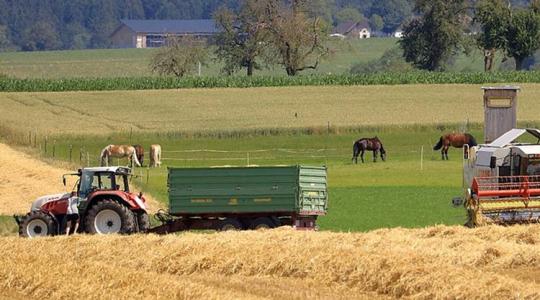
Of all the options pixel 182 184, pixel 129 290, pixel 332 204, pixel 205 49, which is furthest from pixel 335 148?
pixel 205 49

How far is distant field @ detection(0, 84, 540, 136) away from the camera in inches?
2972

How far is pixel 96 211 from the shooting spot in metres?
31.0

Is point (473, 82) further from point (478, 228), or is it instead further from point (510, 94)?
point (478, 228)

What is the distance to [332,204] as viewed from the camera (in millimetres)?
40000

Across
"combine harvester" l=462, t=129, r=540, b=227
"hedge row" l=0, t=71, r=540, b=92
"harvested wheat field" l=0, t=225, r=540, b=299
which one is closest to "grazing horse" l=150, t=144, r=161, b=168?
"combine harvester" l=462, t=129, r=540, b=227

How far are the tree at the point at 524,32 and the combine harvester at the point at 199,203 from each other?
85035mm

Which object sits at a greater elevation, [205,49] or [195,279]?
[205,49]

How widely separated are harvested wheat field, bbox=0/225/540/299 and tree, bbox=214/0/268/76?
92694 millimetres

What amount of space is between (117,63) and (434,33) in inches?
2310

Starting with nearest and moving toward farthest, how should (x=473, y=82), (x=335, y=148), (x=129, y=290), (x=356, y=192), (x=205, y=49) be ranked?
(x=129, y=290) → (x=356, y=192) → (x=335, y=148) → (x=473, y=82) → (x=205, y=49)

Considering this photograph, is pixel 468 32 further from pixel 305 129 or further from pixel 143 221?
pixel 143 221

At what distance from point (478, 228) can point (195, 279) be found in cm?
876

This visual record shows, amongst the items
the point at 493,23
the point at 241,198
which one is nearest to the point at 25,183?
the point at 241,198

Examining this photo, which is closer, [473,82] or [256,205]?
[256,205]
